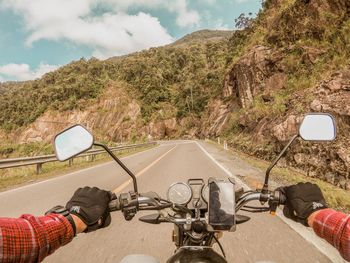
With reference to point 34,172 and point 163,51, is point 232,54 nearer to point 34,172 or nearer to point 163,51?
point 34,172

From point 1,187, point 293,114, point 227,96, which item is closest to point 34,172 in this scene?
point 1,187

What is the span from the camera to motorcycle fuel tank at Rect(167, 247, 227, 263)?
1590mm

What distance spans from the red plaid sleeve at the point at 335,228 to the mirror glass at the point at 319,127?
613mm

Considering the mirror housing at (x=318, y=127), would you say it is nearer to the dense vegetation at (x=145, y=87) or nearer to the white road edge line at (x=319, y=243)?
the white road edge line at (x=319, y=243)

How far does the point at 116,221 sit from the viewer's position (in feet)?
19.1

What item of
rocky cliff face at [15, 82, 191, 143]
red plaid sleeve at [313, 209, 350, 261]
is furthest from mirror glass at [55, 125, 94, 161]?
rocky cliff face at [15, 82, 191, 143]

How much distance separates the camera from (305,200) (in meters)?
2.04

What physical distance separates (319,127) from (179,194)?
3.86ft

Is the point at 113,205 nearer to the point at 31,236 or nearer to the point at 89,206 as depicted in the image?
the point at 89,206

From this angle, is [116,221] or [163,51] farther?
[163,51]

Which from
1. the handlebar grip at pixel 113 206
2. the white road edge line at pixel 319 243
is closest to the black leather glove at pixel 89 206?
the handlebar grip at pixel 113 206

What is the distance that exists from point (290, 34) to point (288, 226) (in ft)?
83.1

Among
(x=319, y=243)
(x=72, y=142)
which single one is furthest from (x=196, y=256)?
(x=319, y=243)

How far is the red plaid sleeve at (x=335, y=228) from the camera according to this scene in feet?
5.86
